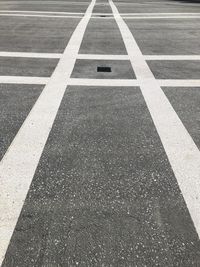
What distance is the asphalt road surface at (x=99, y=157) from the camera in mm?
3770

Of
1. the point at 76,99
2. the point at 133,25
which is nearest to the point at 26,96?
the point at 76,99

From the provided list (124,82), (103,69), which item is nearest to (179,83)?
(124,82)

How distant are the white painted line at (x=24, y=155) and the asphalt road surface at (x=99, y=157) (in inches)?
0.6

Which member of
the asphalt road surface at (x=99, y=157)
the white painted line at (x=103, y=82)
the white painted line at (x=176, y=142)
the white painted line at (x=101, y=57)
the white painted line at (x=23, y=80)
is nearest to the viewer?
the asphalt road surface at (x=99, y=157)

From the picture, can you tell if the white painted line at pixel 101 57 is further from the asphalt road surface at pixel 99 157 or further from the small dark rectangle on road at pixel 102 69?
the small dark rectangle on road at pixel 102 69

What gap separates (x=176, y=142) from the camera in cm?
605

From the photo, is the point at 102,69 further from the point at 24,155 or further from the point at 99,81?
the point at 24,155

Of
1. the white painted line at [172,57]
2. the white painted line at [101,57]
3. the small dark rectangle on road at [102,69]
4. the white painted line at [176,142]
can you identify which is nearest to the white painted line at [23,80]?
the small dark rectangle on road at [102,69]

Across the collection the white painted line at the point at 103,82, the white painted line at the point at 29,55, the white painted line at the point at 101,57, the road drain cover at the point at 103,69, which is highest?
the white painted line at the point at 103,82

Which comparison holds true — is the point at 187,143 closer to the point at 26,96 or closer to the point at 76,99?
the point at 76,99

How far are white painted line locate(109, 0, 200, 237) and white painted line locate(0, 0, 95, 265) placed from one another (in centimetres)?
186

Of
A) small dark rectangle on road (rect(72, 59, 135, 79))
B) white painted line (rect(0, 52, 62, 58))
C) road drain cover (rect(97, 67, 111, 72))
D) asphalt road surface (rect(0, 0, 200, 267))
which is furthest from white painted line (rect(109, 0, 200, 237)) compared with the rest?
white painted line (rect(0, 52, 62, 58))

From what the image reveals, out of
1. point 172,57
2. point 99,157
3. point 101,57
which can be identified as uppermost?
point 99,157

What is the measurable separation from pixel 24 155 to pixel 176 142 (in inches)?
91.7
